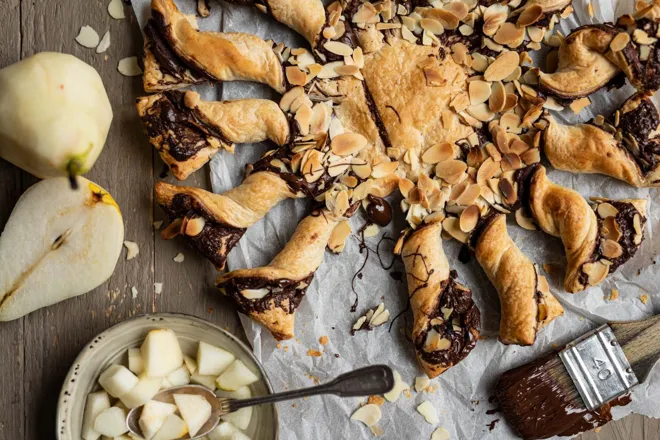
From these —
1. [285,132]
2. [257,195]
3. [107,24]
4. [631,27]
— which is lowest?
[257,195]

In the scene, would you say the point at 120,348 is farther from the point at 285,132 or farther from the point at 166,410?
the point at 285,132

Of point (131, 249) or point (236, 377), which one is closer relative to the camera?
point (236, 377)

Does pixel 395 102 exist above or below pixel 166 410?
above

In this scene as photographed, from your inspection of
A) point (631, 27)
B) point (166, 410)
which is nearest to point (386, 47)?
point (631, 27)

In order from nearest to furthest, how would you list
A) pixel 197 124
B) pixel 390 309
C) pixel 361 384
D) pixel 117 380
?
pixel 361 384
pixel 117 380
pixel 197 124
pixel 390 309

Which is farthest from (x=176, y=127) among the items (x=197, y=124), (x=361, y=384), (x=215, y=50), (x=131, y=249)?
(x=361, y=384)

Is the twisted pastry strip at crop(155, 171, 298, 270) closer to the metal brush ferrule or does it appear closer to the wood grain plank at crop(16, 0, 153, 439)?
the wood grain plank at crop(16, 0, 153, 439)

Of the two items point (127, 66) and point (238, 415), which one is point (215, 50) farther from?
point (238, 415)
